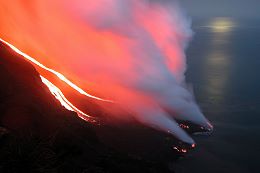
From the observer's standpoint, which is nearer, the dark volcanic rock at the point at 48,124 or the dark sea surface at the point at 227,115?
the dark volcanic rock at the point at 48,124

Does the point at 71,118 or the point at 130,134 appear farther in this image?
the point at 130,134

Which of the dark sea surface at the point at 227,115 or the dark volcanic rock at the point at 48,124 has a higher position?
the dark sea surface at the point at 227,115

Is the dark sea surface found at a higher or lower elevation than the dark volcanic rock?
higher

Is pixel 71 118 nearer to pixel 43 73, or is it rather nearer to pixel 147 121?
pixel 43 73

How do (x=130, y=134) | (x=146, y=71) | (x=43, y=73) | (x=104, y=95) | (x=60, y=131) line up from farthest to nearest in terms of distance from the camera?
(x=146, y=71)
(x=104, y=95)
(x=130, y=134)
(x=43, y=73)
(x=60, y=131)

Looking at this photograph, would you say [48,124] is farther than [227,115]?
No

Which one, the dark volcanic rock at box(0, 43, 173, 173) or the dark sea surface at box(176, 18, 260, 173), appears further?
the dark sea surface at box(176, 18, 260, 173)

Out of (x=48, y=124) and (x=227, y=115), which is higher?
(x=227, y=115)

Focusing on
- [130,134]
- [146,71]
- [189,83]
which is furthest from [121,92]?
[189,83]
